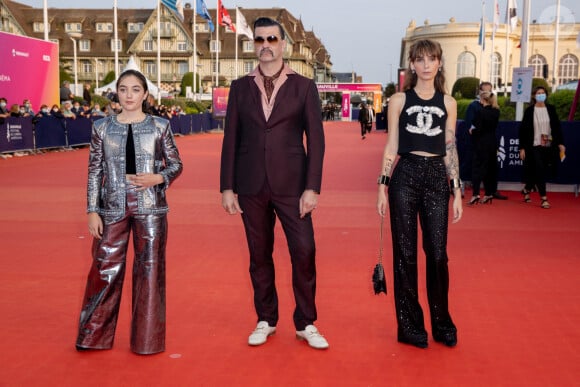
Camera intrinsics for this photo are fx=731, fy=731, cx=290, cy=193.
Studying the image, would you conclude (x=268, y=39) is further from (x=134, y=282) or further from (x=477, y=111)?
(x=477, y=111)

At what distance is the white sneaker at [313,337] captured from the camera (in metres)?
4.84

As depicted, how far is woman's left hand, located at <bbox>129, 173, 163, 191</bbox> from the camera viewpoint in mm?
4551

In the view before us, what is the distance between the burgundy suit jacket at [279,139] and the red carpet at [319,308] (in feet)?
3.72

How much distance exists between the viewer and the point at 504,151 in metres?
13.6

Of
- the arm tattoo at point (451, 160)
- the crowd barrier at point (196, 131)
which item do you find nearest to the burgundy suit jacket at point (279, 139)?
the arm tattoo at point (451, 160)

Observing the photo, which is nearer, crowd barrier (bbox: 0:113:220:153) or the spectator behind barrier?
crowd barrier (bbox: 0:113:220:153)

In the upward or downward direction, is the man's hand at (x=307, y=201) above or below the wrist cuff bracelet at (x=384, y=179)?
below

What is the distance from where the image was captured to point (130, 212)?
15.1 ft

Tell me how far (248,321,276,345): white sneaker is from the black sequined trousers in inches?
35.2

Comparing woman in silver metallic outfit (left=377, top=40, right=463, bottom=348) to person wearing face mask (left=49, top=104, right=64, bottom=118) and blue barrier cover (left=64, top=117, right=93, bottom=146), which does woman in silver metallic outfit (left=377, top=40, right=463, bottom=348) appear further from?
blue barrier cover (left=64, top=117, right=93, bottom=146)

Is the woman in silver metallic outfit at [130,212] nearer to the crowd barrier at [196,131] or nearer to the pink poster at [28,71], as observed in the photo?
the crowd barrier at [196,131]

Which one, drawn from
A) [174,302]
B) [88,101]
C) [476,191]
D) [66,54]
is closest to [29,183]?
[476,191]

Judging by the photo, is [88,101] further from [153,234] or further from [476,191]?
[153,234]

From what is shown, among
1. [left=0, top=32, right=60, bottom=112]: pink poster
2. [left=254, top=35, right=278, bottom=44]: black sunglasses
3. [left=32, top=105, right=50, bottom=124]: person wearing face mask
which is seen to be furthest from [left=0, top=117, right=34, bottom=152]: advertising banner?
[left=254, top=35, right=278, bottom=44]: black sunglasses
